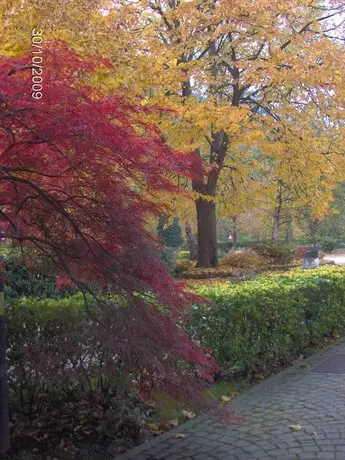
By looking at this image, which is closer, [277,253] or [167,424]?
[167,424]

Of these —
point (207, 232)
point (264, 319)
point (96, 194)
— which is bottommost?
point (264, 319)

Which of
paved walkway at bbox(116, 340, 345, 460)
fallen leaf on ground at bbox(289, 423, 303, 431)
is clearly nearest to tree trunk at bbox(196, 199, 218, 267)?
paved walkway at bbox(116, 340, 345, 460)

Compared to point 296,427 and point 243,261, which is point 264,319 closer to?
point 296,427

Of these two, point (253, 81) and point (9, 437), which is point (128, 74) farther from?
point (253, 81)

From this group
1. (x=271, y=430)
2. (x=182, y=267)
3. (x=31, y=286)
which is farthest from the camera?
(x=182, y=267)

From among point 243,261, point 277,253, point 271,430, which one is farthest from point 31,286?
point 277,253

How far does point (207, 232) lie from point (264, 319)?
10.1 metres

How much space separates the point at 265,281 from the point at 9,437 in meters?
4.59

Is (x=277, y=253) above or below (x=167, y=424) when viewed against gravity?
above

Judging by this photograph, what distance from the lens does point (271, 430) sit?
4465 mm

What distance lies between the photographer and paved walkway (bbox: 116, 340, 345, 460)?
403cm

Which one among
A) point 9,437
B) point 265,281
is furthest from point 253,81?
point 9,437

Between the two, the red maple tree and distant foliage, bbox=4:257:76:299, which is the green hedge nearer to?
the red maple tree

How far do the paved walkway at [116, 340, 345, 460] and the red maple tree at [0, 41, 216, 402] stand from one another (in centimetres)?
76
